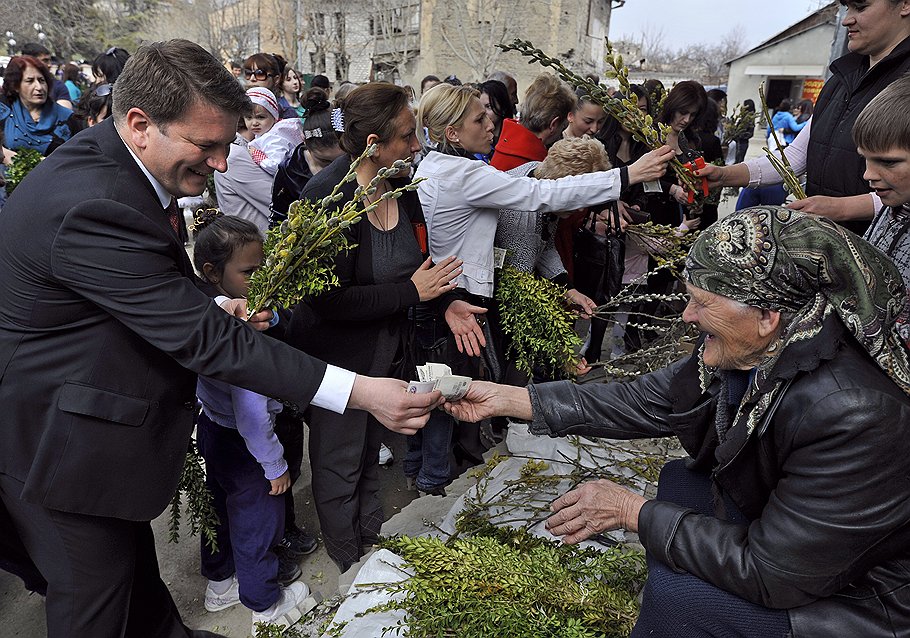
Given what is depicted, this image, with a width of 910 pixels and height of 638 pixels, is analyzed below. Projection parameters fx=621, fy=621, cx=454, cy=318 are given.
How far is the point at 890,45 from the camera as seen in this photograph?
2.62m

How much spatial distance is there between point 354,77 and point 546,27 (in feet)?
35.2

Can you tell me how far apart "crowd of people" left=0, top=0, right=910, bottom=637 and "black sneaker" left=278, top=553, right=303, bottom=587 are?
0.08 feet

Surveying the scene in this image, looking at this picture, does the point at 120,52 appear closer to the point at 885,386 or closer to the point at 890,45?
the point at 890,45

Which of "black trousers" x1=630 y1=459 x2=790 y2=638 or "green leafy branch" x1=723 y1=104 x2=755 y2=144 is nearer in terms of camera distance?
"black trousers" x1=630 y1=459 x2=790 y2=638

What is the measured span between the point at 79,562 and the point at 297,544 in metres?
1.31

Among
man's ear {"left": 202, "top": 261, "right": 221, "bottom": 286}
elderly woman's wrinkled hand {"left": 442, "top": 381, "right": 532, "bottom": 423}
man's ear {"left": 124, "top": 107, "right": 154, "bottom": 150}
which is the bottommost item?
elderly woman's wrinkled hand {"left": 442, "top": 381, "right": 532, "bottom": 423}

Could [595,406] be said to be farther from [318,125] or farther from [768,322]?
[318,125]

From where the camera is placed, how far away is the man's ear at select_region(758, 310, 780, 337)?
5.14 ft

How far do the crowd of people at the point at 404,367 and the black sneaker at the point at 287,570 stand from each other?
0.08 feet

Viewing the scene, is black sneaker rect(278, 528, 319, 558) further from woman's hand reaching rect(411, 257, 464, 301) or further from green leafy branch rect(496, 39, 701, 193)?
green leafy branch rect(496, 39, 701, 193)

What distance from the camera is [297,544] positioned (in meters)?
3.16

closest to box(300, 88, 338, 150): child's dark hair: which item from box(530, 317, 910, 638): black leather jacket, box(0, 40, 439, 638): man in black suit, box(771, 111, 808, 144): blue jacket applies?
box(0, 40, 439, 638): man in black suit

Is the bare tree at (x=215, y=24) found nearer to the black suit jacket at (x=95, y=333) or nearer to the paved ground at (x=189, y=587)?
the paved ground at (x=189, y=587)

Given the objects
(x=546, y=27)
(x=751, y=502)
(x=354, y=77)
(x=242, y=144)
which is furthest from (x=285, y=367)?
(x=354, y=77)
